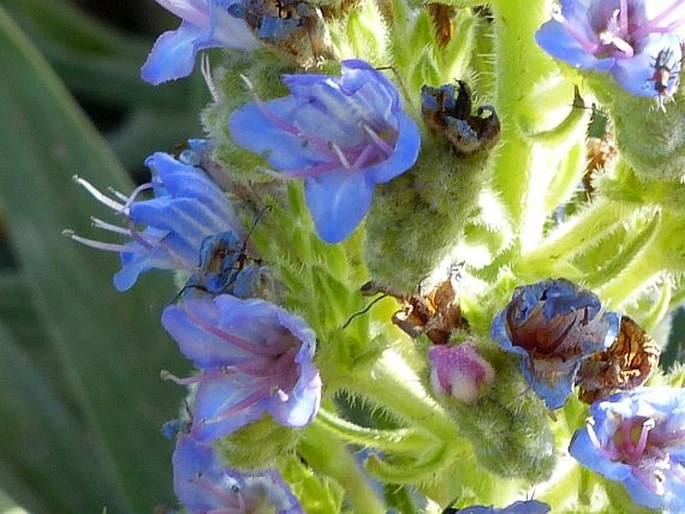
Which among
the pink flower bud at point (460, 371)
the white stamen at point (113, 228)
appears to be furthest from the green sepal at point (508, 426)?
the white stamen at point (113, 228)

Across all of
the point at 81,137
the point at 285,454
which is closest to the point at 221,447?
the point at 285,454

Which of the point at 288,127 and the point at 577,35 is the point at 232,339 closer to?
the point at 288,127

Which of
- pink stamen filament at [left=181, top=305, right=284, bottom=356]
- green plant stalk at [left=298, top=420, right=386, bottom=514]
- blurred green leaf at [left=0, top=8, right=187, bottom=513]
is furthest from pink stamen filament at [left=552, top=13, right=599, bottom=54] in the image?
blurred green leaf at [left=0, top=8, right=187, bottom=513]

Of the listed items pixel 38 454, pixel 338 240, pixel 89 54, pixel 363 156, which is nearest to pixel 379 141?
pixel 363 156

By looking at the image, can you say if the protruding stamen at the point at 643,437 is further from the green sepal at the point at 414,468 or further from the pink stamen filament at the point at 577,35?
the pink stamen filament at the point at 577,35

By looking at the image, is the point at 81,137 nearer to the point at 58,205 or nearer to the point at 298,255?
the point at 58,205
